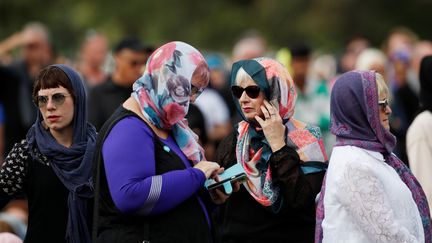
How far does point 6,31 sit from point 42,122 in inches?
948

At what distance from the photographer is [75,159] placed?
6645 mm

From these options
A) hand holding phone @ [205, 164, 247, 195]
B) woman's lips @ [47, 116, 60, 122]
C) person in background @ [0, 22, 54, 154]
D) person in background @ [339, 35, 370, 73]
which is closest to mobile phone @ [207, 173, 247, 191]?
hand holding phone @ [205, 164, 247, 195]

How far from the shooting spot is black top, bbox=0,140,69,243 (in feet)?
21.4

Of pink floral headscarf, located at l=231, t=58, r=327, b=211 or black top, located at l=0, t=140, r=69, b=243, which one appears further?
pink floral headscarf, located at l=231, t=58, r=327, b=211

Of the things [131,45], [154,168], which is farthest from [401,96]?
[154,168]

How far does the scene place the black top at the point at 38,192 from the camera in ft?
21.4

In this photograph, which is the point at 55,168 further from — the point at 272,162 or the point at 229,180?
the point at 272,162

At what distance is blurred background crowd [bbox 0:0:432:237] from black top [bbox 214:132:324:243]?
4.38 meters

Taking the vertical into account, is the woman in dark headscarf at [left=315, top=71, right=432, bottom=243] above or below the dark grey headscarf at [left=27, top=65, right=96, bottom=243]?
below

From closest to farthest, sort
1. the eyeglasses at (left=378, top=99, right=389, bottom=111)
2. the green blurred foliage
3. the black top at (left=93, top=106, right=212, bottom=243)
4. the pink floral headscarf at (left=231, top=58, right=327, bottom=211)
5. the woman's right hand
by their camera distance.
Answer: the black top at (left=93, top=106, right=212, bottom=243) → the woman's right hand → the eyeglasses at (left=378, top=99, right=389, bottom=111) → the pink floral headscarf at (left=231, top=58, right=327, bottom=211) → the green blurred foliage

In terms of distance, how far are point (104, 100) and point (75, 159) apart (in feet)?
13.0

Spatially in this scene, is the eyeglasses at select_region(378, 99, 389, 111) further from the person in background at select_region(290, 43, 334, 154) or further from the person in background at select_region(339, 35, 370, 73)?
the person in background at select_region(339, 35, 370, 73)

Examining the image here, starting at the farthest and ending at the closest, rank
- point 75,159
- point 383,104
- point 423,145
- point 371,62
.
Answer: point 371,62 → point 423,145 → point 75,159 → point 383,104

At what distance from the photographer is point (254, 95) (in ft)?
22.1
